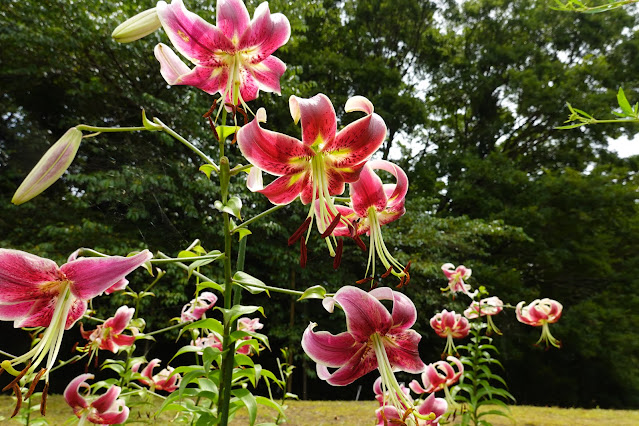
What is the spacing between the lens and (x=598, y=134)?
737 cm

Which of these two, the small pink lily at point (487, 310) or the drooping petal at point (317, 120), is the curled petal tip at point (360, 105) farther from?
the small pink lily at point (487, 310)

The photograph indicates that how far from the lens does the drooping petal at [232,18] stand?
1.54 ft

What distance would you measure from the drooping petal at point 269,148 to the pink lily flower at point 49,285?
141mm

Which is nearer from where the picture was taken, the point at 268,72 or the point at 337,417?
the point at 268,72

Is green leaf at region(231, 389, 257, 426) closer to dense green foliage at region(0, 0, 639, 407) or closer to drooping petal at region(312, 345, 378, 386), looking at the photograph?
drooping petal at region(312, 345, 378, 386)

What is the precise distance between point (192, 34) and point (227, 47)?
1.6 inches

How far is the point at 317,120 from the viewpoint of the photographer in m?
0.41

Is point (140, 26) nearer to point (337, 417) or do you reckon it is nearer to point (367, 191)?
point (367, 191)

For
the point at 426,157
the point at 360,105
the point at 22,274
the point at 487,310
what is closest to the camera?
the point at 22,274

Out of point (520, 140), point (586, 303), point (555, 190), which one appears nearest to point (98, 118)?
point (555, 190)

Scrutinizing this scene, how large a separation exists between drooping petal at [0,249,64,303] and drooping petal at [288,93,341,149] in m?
0.24

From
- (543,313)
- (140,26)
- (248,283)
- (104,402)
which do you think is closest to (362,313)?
(248,283)

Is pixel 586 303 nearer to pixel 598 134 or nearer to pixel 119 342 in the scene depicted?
pixel 598 134

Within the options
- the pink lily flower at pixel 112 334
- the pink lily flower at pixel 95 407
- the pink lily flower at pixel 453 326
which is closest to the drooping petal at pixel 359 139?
the pink lily flower at pixel 95 407
